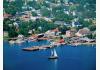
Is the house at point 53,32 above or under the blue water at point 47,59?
above

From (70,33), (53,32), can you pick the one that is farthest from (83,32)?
(53,32)

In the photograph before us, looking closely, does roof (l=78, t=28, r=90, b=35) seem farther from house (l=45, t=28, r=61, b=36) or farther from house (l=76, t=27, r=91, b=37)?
house (l=45, t=28, r=61, b=36)

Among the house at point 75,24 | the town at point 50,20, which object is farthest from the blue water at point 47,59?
the house at point 75,24

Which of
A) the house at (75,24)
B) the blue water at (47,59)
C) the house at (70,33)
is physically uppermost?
the house at (75,24)

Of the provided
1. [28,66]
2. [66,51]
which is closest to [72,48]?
[66,51]

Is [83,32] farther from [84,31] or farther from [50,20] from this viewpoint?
[50,20]

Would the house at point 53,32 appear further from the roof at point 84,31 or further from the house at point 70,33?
the roof at point 84,31

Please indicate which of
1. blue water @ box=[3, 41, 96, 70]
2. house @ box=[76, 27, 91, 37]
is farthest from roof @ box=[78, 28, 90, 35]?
blue water @ box=[3, 41, 96, 70]

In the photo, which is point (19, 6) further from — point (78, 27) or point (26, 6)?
point (78, 27)

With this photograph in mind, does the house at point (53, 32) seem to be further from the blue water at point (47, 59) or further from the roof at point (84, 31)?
the roof at point (84, 31)
